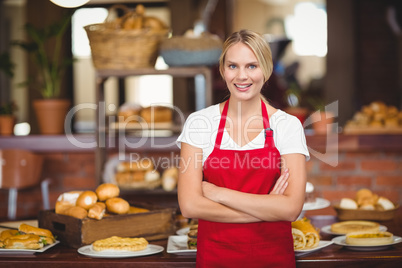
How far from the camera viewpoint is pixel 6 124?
4.27 meters

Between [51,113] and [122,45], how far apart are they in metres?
1.12

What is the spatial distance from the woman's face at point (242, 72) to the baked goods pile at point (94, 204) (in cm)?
73

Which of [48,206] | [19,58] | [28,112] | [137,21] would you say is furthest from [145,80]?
[137,21]

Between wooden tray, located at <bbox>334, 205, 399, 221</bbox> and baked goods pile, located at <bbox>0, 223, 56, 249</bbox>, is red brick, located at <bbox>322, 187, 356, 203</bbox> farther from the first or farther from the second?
baked goods pile, located at <bbox>0, 223, 56, 249</bbox>

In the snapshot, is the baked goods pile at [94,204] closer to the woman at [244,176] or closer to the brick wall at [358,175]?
the woman at [244,176]

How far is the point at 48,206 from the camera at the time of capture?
4.28m

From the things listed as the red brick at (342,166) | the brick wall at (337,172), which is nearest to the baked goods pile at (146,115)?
the brick wall at (337,172)

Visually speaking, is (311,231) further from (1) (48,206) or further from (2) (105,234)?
(1) (48,206)

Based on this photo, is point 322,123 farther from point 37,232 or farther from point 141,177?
point 37,232

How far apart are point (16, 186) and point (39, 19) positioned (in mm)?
2590

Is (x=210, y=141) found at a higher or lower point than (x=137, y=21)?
lower

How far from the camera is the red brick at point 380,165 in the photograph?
4.38 m

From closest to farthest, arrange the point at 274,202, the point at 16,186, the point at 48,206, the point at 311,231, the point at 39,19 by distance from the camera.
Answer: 1. the point at 274,202
2. the point at 311,231
3. the point at 16,186
4. the point at 48,206
5. the point at 39,19

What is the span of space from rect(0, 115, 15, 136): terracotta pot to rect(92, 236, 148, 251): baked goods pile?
2.58 metres
